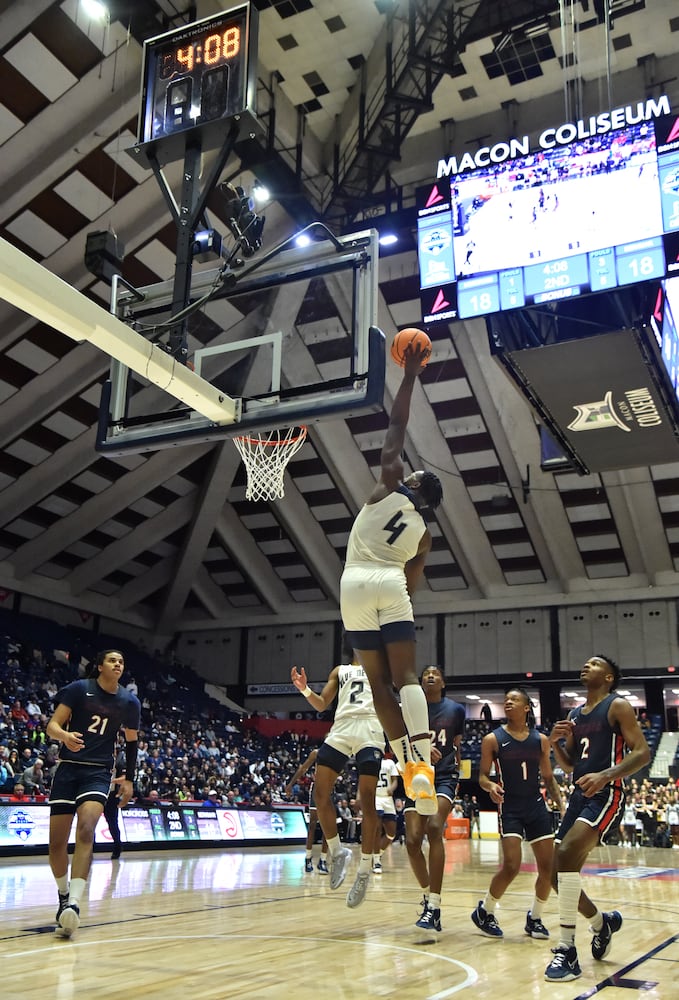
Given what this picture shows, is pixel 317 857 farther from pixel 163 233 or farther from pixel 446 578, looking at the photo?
pixel 446 578

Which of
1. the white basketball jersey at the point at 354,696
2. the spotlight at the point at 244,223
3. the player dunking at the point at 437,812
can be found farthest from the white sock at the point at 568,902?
the spotlight at the point at 244,223

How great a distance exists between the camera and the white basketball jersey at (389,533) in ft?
18.3

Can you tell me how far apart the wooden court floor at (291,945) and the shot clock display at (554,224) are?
25.7 feet

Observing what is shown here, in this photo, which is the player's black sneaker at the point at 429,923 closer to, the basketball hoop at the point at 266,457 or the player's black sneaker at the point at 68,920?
the player's black sneaker at the point at 68,920

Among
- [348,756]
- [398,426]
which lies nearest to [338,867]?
[348,756]

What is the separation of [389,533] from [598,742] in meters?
1.98

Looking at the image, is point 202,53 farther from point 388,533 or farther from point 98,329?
point 388,533

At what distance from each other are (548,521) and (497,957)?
2469 cm

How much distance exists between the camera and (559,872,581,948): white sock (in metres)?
5.37

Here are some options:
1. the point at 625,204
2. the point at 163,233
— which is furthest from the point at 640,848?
the point at 163,233

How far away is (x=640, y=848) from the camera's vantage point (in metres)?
23.3

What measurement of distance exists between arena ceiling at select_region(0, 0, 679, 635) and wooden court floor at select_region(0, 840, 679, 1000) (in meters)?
11.5

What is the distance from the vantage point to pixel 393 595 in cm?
539

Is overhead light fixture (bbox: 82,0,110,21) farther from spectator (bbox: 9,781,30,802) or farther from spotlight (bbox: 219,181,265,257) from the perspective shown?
spectator (bbox: 9,781,30,802)
